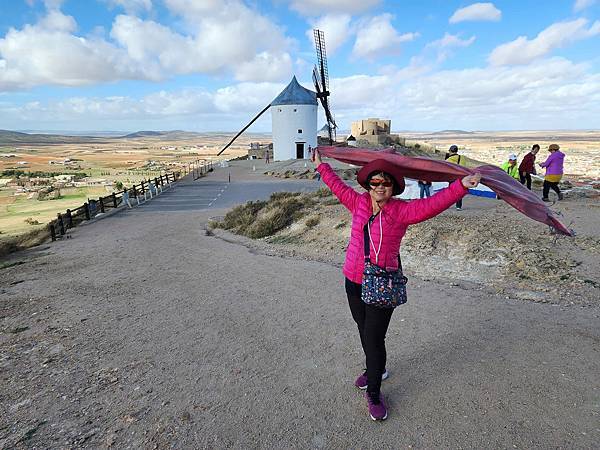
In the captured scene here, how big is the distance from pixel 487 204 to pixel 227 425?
1146 cm

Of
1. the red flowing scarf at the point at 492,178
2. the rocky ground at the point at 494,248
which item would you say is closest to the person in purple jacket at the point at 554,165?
the rocky ground at the point at 494,248

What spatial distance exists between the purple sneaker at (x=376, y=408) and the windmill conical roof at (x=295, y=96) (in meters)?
38.5

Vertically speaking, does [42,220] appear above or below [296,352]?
below

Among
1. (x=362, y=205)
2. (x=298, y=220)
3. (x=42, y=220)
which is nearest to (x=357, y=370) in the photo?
Answer: (x=362, y=205)

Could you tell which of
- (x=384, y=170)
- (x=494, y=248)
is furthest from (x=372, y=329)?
(x=494, y=248)

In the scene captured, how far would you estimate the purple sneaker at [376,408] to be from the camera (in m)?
3.35

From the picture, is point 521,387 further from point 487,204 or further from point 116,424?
point 487,204

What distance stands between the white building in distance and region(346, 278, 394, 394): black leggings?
37634 millimetres

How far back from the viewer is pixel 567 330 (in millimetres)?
4785

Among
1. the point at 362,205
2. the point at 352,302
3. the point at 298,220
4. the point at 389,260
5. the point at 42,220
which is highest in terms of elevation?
the point at 362,205

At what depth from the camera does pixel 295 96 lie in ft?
130

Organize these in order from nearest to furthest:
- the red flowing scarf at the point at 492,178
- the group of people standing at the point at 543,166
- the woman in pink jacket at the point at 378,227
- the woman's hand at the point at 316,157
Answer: the woman in pink jacket at the point at 378,227 < the red flowing scarf at the point at 492,178 < the woman's hand at the point at 316,157 < the group of people standing at the point at 543,166

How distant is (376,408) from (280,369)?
1.22m

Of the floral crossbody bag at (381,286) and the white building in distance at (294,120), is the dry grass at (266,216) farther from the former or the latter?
the white building in distance at (294,120)
